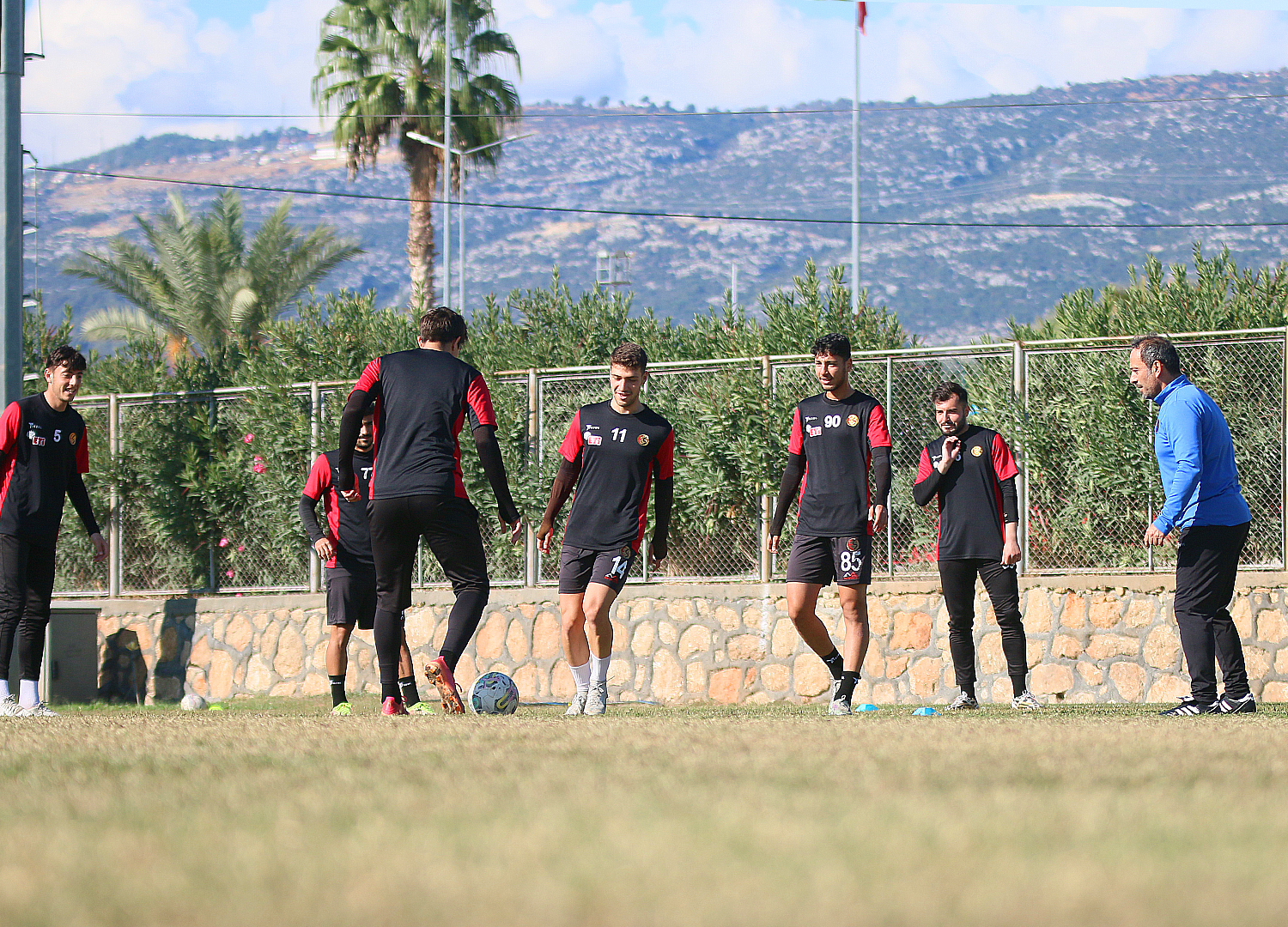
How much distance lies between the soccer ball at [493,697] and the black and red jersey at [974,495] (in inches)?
113

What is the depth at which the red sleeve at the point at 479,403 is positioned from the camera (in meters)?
8.00

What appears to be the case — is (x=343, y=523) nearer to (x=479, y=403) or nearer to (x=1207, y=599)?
(x=479, y=403)

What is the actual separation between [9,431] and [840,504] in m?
5.04

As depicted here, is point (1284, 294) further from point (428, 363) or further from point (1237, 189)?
point (1237, 189)

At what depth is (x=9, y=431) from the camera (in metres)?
9.15

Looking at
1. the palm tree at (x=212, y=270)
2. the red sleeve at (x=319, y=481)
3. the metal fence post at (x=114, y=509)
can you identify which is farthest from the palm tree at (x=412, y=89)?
the red sleeve at (x=319, y=481)

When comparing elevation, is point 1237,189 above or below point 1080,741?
above

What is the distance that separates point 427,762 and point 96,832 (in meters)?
1.54

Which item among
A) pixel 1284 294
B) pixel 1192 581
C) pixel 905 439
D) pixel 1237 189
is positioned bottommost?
pixel 1192 581

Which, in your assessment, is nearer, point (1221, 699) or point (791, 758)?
point (791, 758)

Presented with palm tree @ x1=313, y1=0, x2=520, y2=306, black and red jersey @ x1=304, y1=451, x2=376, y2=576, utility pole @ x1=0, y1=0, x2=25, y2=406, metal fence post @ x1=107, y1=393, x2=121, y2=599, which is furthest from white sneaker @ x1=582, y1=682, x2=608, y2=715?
Result: palm tree @ x1=313, y1=0, x2=520, y2=306

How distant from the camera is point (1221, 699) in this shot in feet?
26.6

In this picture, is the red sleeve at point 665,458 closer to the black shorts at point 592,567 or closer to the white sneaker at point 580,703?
the black shorts at point 592,567

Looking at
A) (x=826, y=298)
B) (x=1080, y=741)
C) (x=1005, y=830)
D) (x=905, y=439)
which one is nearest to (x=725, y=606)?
(x=905, y=439)
